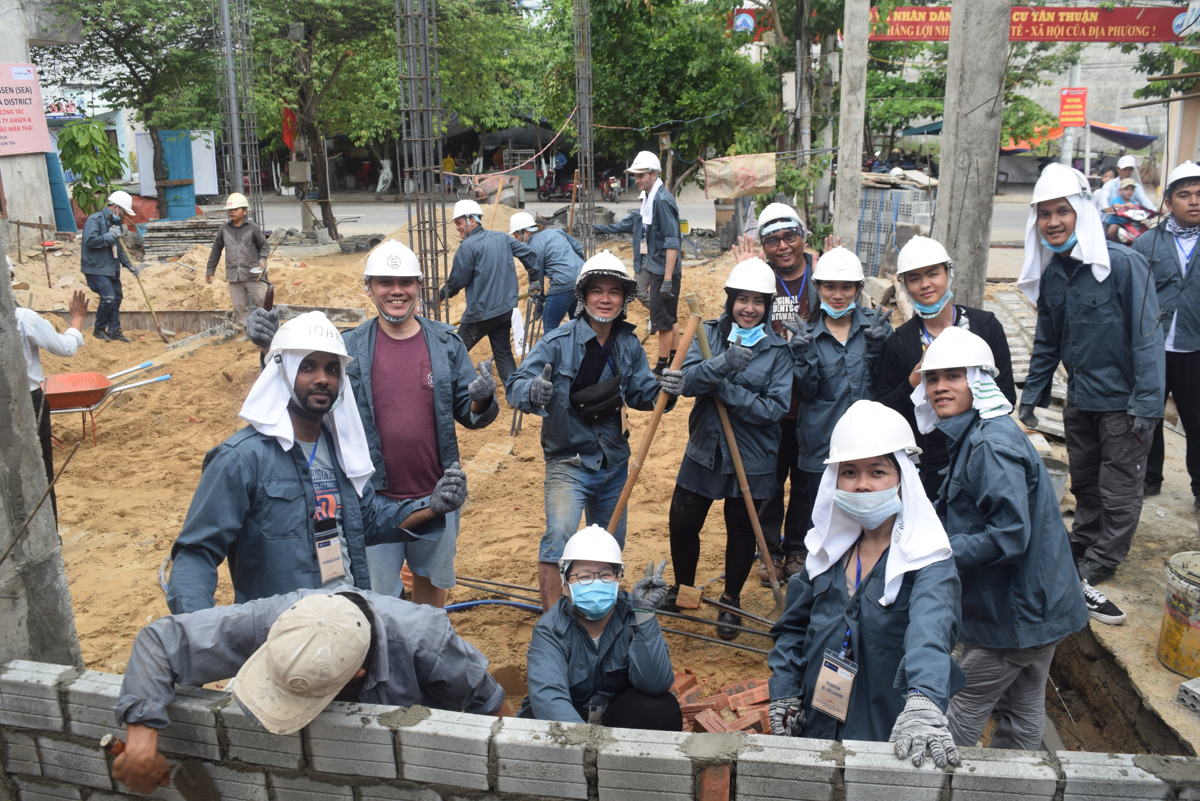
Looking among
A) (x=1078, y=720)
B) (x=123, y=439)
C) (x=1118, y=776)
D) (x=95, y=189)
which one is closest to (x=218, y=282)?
(x=95, y=189)

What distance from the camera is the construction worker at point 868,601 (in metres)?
3.04

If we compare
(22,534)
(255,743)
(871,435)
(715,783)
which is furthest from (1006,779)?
(22,534)

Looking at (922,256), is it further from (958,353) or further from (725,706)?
(725,706)

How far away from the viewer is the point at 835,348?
5141mm

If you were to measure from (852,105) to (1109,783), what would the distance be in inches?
346

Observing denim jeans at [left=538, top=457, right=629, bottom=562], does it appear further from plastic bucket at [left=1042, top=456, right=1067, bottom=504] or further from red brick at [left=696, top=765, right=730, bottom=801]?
plastic bucket at [left=1042, top=456, right=1067, bottom=504]

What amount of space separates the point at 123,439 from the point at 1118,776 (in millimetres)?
9337

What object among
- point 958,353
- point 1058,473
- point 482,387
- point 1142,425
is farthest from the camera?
point 1058,473

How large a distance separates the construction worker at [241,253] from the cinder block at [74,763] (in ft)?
31.5

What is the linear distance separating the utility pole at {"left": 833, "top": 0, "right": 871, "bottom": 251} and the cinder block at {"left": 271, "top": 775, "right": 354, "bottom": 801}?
854 centimetres

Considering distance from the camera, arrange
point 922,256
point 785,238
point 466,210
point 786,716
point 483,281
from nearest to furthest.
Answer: point 786,716, point 922,256, point 785,238, point 483,281, point 466,210

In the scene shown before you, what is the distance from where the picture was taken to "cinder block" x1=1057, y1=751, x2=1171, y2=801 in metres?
2.85

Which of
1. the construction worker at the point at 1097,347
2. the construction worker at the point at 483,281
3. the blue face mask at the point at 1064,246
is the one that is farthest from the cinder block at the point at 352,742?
the construction worker at the point at 483,281

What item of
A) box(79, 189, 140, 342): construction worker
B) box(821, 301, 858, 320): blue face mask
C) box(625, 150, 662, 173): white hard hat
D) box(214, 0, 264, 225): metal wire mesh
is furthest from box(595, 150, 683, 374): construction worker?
box(214, 0, 264, 225): metal wire mesh
